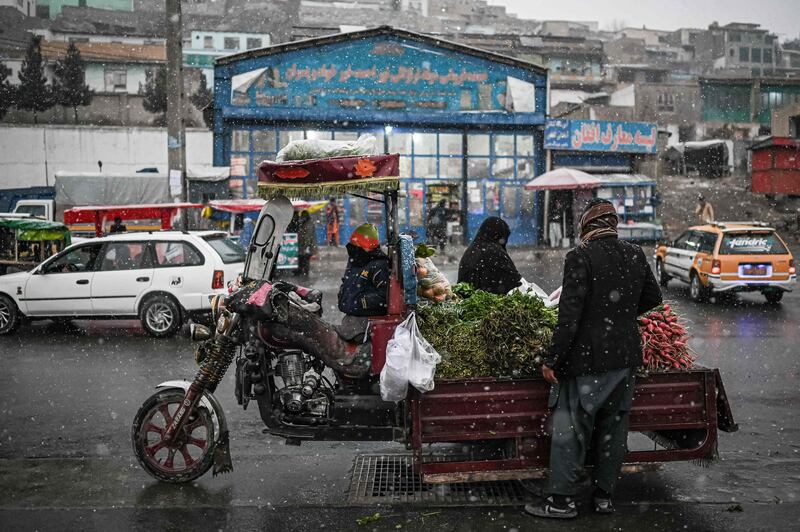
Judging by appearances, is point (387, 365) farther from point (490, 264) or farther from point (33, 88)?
point (33, 88)

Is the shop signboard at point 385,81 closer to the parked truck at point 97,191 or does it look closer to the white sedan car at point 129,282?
the parked truck at point 97,191

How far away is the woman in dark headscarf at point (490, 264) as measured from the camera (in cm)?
739

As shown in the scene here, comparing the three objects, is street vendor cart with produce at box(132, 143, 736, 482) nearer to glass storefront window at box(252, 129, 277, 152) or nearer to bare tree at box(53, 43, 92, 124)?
glass storefront window at box(252, 129, 277, 152)

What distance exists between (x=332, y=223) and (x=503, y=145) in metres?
7.70

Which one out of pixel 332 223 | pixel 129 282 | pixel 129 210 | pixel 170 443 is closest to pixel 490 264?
pixel 170 443

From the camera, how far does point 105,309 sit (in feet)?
39.6

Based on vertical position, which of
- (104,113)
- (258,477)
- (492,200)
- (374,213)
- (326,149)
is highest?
(104,113)

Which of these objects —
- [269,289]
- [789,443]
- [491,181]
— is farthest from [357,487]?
[491,181]

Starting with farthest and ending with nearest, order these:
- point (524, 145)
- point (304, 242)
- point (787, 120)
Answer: point (787, 120) → point (524, 145) → point (304, 242)

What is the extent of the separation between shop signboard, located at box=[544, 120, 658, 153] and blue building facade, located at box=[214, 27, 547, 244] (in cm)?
71

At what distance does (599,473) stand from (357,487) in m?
1.72

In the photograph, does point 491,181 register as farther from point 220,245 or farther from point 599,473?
point 599,473

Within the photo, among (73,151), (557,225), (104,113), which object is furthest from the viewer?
(104,113)

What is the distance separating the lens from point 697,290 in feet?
50.9
